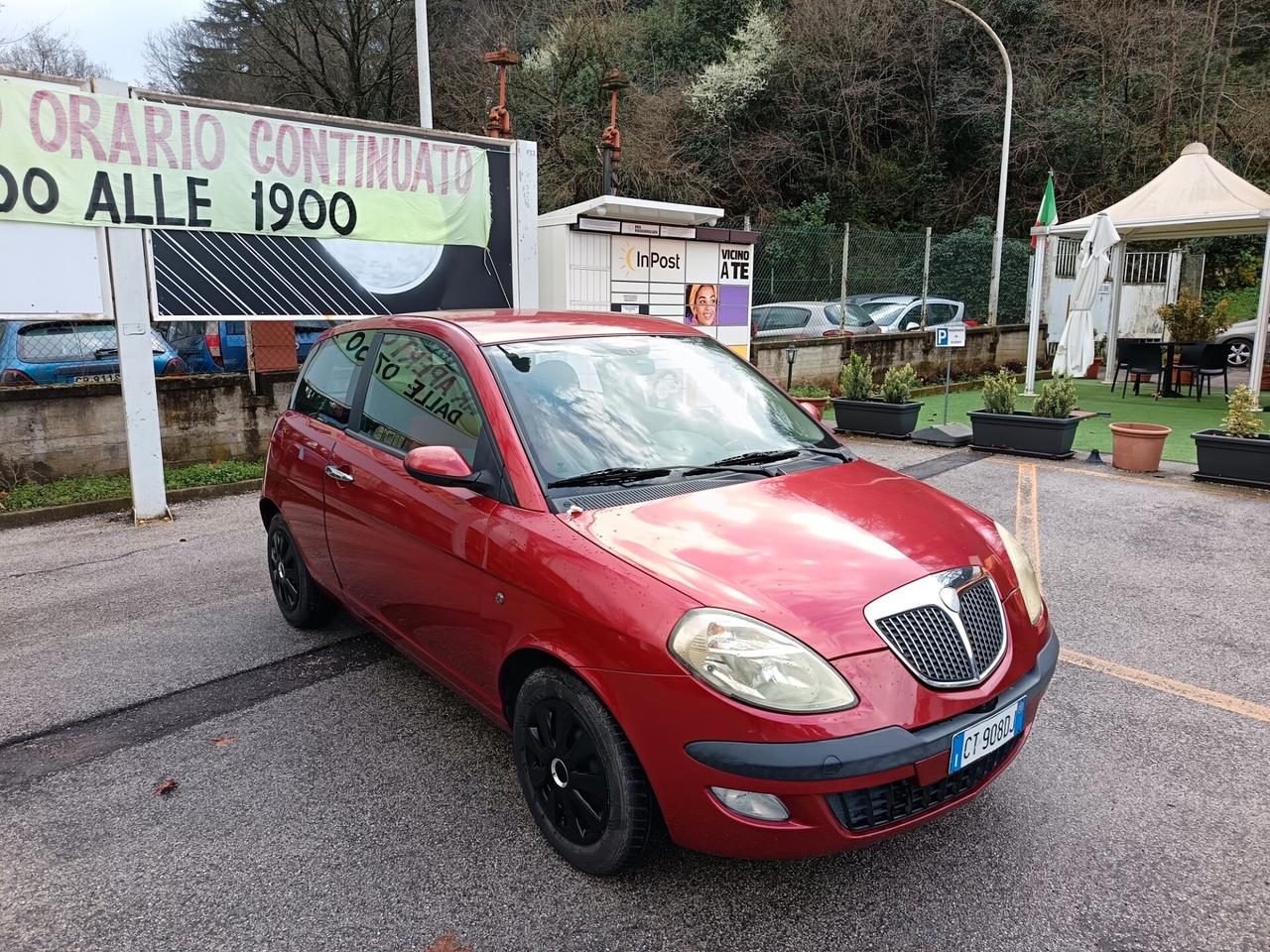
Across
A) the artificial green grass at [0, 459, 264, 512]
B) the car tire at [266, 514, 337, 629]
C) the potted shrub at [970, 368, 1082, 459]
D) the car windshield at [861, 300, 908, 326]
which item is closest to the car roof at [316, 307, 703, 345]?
the car tire at [266, 514, 337, 629]

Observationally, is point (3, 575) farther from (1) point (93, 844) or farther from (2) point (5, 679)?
(1) point (93, 844)

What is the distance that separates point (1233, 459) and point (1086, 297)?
4.92 m

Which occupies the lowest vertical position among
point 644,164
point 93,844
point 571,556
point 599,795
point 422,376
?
point 93,844

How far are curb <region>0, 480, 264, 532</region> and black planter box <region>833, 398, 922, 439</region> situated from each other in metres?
6.88

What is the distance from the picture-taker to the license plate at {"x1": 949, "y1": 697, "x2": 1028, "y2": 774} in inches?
88.4

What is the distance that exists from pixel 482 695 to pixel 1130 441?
25.6 feet

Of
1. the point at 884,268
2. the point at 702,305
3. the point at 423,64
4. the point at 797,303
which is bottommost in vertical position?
the point at 702,305

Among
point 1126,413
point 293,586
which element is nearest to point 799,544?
point 293,586

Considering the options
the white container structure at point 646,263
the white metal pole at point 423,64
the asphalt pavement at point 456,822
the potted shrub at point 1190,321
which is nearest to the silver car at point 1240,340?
the potted shrub at point 1190,321

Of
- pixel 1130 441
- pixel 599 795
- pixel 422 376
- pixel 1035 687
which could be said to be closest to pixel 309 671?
pixel 422 376

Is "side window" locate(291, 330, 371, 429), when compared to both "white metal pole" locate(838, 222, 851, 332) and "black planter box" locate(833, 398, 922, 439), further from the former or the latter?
"white metal pole" locate(838, 222, 851, 332)

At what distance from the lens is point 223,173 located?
22.8 ft

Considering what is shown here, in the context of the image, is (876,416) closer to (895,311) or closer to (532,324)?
(895,311)

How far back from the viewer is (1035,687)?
2533 mm
